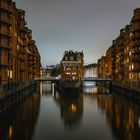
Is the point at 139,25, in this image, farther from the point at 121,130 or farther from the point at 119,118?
the point at 121,130

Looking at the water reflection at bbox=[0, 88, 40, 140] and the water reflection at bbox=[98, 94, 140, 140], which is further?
the water reflection at bbox=[98, 94, 140, 140]

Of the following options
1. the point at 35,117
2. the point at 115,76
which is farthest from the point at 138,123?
the point at 115,76

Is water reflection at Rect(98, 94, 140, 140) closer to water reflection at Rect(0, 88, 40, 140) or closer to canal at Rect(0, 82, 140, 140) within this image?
canal at Rect(0, 82, 140, 140)

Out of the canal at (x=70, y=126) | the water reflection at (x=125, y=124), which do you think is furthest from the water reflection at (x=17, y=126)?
the water reflection at (x=125, y=124)

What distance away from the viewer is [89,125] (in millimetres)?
50062

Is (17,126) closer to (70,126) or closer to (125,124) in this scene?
(70,126)

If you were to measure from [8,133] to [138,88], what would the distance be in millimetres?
48569

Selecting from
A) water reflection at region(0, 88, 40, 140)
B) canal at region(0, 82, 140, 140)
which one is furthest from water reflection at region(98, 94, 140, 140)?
water reflection at region(0, 88, 40, 140)

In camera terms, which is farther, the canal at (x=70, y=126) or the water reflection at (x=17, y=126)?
the canal at (x=70, y=126)

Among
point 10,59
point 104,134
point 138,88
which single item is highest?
point 10,59

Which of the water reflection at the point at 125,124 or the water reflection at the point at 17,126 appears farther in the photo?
the water reflection at the point at 125,124

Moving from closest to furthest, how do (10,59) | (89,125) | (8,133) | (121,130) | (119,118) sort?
1. (8,133)
2. (121,130)
3. (89,125)
4. (119,118)
5. (10,59)

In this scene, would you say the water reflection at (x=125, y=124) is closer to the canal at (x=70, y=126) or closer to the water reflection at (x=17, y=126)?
the canal at (x=70, y=126)

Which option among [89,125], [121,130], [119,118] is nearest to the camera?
[121,130]
